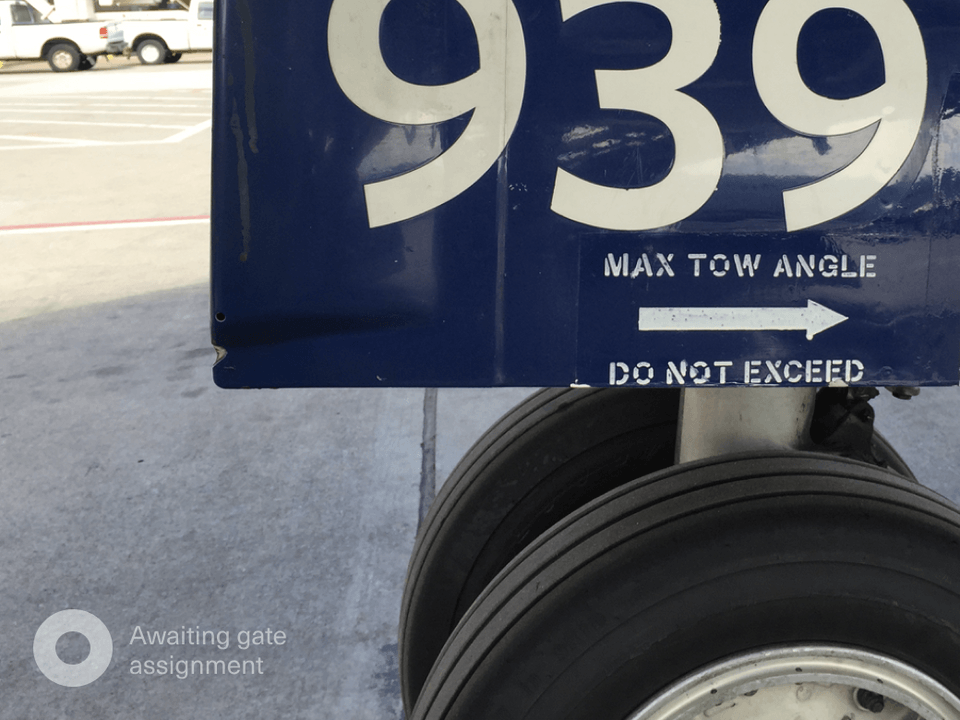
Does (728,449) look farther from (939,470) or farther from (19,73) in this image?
(19,73)

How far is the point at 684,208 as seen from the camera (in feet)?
3.82

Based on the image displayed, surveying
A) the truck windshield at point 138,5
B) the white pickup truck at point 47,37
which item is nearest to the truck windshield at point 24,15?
the white pickup truck at point 47,37

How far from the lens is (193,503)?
353 centimetres

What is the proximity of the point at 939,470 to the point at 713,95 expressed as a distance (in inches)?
116

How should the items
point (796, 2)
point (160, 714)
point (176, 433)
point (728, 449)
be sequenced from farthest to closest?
point (176, 433) → point (160, 714) → point (728, 449) → point (796, 2)

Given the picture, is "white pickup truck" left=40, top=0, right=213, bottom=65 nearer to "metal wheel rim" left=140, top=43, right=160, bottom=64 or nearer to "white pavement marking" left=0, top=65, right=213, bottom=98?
"metal wheel rim" left=140, top=43, right=160, bottom=64

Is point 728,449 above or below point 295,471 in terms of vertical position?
above

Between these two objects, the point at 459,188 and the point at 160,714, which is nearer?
the point at 459,188

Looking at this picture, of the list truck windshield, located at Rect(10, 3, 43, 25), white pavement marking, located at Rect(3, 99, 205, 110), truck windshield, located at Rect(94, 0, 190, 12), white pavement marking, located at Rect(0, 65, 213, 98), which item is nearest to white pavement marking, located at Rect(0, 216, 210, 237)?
white pavement marking, located at Rect(3, 99, 205, 110)

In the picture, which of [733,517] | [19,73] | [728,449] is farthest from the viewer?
[19,73]

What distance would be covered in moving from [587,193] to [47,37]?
959 inches

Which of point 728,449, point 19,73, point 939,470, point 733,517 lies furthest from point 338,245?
point 19,73

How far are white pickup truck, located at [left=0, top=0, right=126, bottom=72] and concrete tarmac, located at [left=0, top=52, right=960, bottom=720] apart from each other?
1827 cm

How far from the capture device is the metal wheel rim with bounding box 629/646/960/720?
1319mm
